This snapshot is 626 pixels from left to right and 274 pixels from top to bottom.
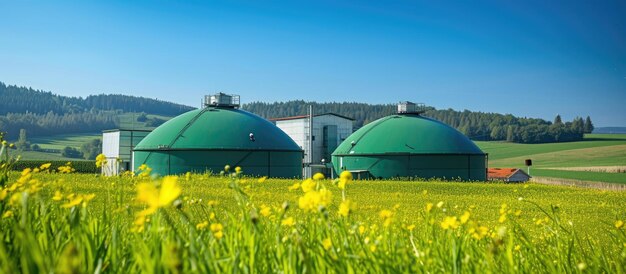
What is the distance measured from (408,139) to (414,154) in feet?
4.87

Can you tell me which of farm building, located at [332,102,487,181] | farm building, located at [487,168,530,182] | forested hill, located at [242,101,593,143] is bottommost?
farm building, located at [487,168,530,182]

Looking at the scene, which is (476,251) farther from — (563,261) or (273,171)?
(273,171)

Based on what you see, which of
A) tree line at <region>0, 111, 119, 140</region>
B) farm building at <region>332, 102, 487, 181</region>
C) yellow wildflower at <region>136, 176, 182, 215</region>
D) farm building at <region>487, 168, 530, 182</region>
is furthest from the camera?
tree line at <region>0, 111, 119, 140</region>

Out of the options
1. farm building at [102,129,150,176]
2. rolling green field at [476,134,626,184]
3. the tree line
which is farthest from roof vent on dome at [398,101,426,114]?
the tree line

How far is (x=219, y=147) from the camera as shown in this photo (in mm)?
33719

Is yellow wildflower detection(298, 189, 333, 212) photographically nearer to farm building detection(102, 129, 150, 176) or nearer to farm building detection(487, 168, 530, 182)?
farm building detection(102, 129, 150, 176)

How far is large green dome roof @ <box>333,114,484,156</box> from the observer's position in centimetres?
3741

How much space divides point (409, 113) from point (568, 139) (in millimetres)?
101688

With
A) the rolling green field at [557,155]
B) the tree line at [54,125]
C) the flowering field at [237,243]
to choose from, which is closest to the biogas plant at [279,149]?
the flowering field at [237,243]

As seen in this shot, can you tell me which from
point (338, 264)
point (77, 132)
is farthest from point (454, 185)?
point (77, 132)

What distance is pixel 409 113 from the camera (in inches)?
1767

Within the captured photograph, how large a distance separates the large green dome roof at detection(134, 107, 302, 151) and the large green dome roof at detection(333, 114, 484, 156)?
5.67 m

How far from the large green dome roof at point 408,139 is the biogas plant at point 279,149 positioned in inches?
2.7

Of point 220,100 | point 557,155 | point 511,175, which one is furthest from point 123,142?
point 557,155
